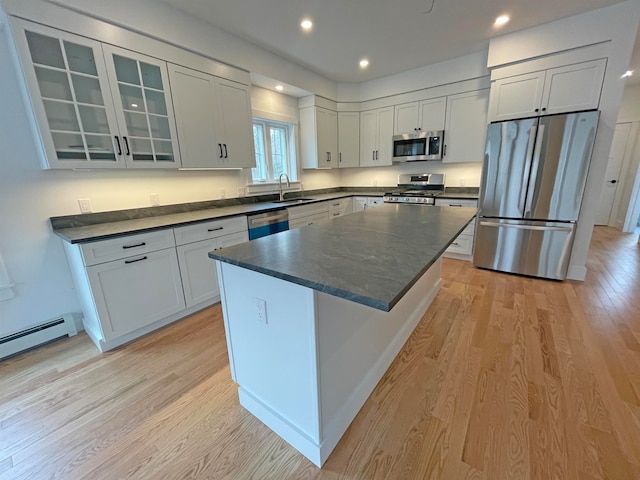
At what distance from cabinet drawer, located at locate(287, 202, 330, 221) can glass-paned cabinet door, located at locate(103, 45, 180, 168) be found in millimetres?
1391

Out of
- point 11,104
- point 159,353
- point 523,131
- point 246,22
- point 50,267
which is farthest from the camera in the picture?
point 523,131

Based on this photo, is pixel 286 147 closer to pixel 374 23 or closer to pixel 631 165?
pixel 374 23

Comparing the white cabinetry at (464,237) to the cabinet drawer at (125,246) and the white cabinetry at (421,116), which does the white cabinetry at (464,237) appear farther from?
the cabinet drawer at (125,246)

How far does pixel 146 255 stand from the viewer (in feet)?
6.85

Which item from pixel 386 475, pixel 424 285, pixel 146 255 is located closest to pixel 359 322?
pixel 386 475

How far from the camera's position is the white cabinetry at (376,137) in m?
4.31

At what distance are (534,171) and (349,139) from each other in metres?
2.70

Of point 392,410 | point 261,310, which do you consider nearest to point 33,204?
point 261,310

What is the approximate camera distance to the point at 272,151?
394 cm

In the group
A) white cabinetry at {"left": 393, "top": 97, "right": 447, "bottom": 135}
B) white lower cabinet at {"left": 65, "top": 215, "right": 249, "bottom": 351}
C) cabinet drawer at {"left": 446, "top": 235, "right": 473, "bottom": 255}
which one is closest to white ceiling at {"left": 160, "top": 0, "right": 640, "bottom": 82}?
white cabinetry at {"left": 393, "top": 97, "right": 447, "bottom": 135}

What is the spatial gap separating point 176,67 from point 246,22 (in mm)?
812

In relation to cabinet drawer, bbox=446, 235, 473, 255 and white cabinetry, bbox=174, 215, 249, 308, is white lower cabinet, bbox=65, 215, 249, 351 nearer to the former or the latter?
white cabinetry, bbox=174, 215, 249, 308

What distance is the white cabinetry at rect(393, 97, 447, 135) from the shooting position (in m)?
3.83

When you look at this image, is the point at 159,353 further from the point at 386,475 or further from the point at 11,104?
the point at 11,104
